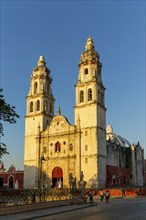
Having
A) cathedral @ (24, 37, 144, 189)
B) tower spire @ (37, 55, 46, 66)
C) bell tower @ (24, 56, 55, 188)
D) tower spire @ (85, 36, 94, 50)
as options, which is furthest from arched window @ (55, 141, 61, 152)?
tower spire @ (85, 36, 94, 50)

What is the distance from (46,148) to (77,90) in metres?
11.1

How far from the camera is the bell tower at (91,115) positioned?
44.1m

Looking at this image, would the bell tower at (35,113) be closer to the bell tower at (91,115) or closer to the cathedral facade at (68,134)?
the cathedral facade at (68,134)

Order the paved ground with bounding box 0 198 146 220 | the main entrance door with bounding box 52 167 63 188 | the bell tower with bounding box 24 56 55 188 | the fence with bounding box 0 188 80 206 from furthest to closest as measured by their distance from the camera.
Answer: the bell tower with bounding box 24 56 55 188, the main entrance door with bounding box 52 167 63 188, the fence with bounding box 0 188 80 206, the paved ground with bounding box 0 198 146 220

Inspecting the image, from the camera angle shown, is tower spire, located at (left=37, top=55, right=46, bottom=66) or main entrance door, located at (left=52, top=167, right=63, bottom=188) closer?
main entrance door, located at (left=52, top=167, right=63, bottom=188)

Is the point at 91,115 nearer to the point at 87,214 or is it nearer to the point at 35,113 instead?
the point at 35,113

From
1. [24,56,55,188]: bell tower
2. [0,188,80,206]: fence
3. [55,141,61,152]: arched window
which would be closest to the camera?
[0,188,80,206]: fence

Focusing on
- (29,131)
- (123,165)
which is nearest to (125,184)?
(123,165)

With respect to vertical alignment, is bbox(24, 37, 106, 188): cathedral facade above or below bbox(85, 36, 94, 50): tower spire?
below

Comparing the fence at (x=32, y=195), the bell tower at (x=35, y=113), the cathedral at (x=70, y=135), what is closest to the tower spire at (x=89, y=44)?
the cathedral at (x=70, y=135)

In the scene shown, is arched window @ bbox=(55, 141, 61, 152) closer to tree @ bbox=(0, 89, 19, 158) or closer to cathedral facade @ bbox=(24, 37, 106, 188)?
cathedral facade @ bbox=(24, 37, 106, 188)

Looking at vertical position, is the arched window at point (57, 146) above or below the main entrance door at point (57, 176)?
above

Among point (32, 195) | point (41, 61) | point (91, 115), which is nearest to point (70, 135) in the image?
point (91, 115)

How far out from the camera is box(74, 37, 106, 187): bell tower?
44.1 m
